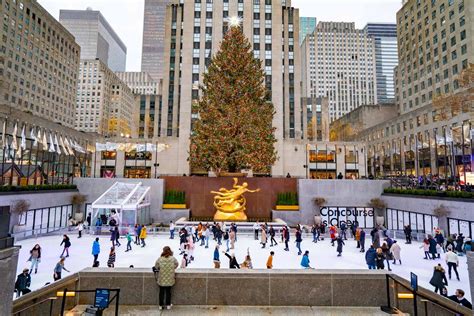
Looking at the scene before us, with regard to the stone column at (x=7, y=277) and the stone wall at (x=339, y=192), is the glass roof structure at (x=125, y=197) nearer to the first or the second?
the stone wall at (x=339, y=192)

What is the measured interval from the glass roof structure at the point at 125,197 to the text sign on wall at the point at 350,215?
719 inches

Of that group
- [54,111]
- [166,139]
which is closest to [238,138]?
[166,139]

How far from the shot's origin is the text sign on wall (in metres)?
31.9

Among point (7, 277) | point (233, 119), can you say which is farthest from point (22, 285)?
point (233, 119)

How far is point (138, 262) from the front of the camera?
50.4ft

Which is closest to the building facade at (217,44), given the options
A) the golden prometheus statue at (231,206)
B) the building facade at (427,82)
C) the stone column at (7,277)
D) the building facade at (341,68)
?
the building facade at (427,82)

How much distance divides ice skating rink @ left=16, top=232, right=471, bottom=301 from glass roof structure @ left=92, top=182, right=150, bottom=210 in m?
3.93

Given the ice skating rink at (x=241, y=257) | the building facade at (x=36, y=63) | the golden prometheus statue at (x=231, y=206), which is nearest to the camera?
the ice skating rink at (x=241, y=257)

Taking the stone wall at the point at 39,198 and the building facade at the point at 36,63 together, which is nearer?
the stone wall at the point at 39,198

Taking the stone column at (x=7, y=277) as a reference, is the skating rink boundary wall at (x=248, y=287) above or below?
below

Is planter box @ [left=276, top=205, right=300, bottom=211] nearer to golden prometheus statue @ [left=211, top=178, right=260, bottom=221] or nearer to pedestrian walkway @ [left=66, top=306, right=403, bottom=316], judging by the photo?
golden prometheus statue @ [left=211, top=178, right=260, bottom=221]

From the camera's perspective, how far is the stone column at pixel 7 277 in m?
4.46

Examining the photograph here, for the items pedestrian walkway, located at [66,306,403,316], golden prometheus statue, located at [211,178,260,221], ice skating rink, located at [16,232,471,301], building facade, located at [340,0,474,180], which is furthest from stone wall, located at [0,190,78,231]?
building facade, located at [340,0,474,180]

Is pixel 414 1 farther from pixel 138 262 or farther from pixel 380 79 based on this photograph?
pixel 380 79
